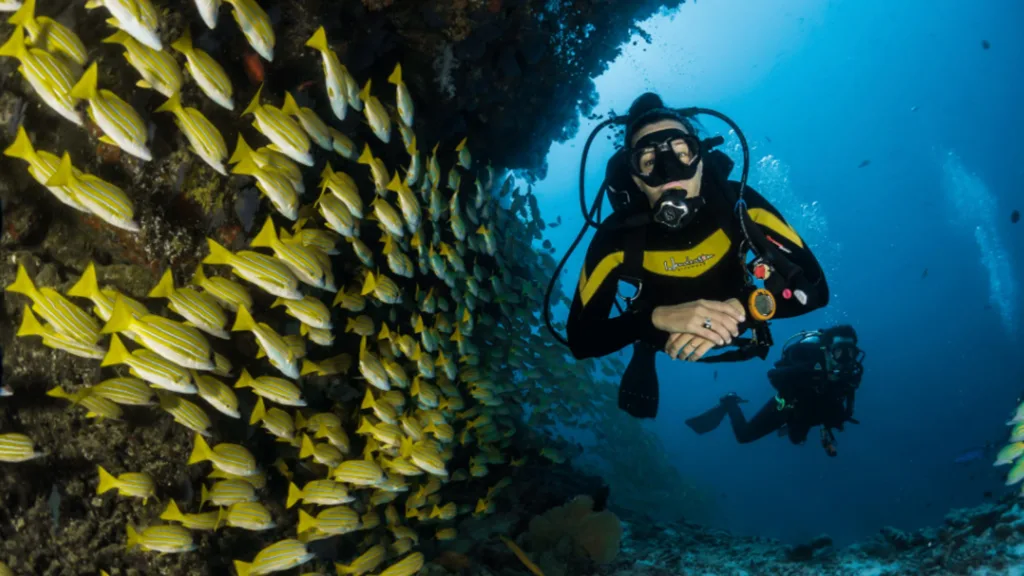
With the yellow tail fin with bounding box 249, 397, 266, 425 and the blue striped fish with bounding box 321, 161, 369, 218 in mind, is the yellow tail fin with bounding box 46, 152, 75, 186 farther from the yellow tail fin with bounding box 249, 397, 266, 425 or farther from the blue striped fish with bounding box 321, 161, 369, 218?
the yellow tail fin with bounding box 249, 397, 266, 425

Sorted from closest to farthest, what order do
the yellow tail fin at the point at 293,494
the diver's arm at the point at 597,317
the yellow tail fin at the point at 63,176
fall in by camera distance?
the yellow tail fin at the point at 63,176 < the yellow tail fin at the point at 293,494 < the diver's arm at the point at 597,317

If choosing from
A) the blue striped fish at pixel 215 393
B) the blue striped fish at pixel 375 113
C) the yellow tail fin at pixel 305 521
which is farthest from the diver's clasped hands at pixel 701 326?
the blue striped fish at pixel 215 393

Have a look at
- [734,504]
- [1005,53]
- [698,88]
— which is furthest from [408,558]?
[698,88]

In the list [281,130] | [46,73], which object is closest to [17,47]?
[46,73]

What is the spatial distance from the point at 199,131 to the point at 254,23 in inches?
28.7

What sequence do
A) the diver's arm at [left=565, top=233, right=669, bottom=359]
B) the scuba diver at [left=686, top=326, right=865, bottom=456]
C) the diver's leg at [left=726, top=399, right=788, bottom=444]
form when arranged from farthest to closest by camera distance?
the diver's leg at [left=726, top=399, right=788, bottom=444], the scuba diver at [left=686, top=326, right=865, bottom=456], the diver's arm at [left=565, top=233, right=669, bottom=359]

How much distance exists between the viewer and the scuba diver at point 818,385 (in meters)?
8.42

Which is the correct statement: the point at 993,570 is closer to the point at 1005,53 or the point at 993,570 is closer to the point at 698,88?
the point at 1005,53

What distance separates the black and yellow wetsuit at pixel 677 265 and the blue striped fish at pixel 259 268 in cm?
217

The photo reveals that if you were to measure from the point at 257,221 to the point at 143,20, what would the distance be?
1.97 meters

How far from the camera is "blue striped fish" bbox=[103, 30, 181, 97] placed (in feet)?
9.43

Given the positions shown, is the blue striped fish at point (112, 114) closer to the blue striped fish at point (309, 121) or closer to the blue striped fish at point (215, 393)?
the blue striped fish at point (309, 121)

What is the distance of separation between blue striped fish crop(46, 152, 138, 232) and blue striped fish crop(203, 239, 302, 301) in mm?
433

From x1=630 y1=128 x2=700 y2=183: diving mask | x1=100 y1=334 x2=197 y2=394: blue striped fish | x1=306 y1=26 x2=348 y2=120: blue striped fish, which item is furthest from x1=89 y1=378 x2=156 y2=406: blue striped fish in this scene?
x1=630 y1=128 x2=700 y2=183: diving mask
